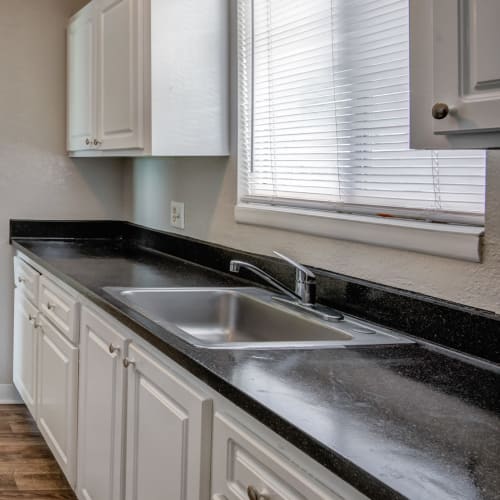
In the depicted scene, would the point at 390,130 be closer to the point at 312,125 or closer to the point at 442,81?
the point at 312,125

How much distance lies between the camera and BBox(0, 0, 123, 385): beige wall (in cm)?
405

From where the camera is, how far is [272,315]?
2.33 m

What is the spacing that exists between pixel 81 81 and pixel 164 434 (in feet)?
7.74

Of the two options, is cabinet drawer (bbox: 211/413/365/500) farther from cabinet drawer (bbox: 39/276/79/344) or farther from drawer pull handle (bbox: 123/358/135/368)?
cabinet drawer (bbox: 39/276/79/344)

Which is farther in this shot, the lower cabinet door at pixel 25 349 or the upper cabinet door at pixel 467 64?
the lower cabinet door at pixel 25 349

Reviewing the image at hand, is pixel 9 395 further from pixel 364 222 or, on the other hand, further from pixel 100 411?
pixel 364 222

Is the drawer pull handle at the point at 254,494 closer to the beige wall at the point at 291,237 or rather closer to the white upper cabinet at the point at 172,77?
the beige wall at the point at 291,237

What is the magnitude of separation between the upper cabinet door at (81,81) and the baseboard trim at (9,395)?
124 centimetres

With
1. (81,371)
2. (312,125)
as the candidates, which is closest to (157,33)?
(312,125)

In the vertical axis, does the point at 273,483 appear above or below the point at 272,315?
below

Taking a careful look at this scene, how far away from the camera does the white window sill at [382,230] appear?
69.4 inches

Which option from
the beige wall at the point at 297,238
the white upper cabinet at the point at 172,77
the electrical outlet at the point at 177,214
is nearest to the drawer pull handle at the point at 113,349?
the beige wall at the point at 297,238

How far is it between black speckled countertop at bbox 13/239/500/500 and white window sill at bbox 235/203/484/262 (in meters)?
0.23

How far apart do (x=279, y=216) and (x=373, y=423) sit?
143 cm
